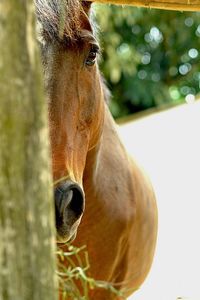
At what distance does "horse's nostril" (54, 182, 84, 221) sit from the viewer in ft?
9.91

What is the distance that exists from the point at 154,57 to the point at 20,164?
547 inches

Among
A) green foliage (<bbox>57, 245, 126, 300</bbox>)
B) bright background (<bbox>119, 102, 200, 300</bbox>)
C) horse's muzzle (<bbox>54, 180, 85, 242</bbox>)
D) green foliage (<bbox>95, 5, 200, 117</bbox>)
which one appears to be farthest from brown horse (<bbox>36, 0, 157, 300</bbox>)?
green foliage (<bbox>95, 5, 200, 117</bbox>)

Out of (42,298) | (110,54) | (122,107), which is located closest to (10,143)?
(42,298)

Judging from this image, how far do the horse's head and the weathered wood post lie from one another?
5.03 feet

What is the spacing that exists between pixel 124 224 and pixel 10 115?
287 cm

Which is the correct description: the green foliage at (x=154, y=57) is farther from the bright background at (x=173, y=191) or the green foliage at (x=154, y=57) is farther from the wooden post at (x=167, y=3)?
the wooden post at (x=167, y=3)

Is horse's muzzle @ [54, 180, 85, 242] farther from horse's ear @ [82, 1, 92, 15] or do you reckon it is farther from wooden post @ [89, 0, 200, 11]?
horse's ear @ [82, 1, 92, 15]

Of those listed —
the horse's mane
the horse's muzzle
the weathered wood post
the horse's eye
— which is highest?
the horse's mane

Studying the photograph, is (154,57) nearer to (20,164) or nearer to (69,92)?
(69,92)

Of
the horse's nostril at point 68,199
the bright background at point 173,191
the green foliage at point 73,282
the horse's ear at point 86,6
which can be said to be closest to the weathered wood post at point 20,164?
the green foliage at point 73,282

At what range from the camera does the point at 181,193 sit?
713cm

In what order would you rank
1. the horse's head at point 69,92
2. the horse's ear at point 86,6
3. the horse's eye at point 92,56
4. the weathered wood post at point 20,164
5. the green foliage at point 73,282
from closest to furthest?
the weathered wood post at point 20,164 < the green foliage at point 73,282 < the horse's head at point 69,92 < the horse's eye at point 92,56 < the horse's ear at point 86,6

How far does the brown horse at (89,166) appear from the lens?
325cm

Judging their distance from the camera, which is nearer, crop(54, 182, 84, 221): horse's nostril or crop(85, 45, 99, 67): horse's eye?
crop(54, 182, 84, 221): horse's nostril
